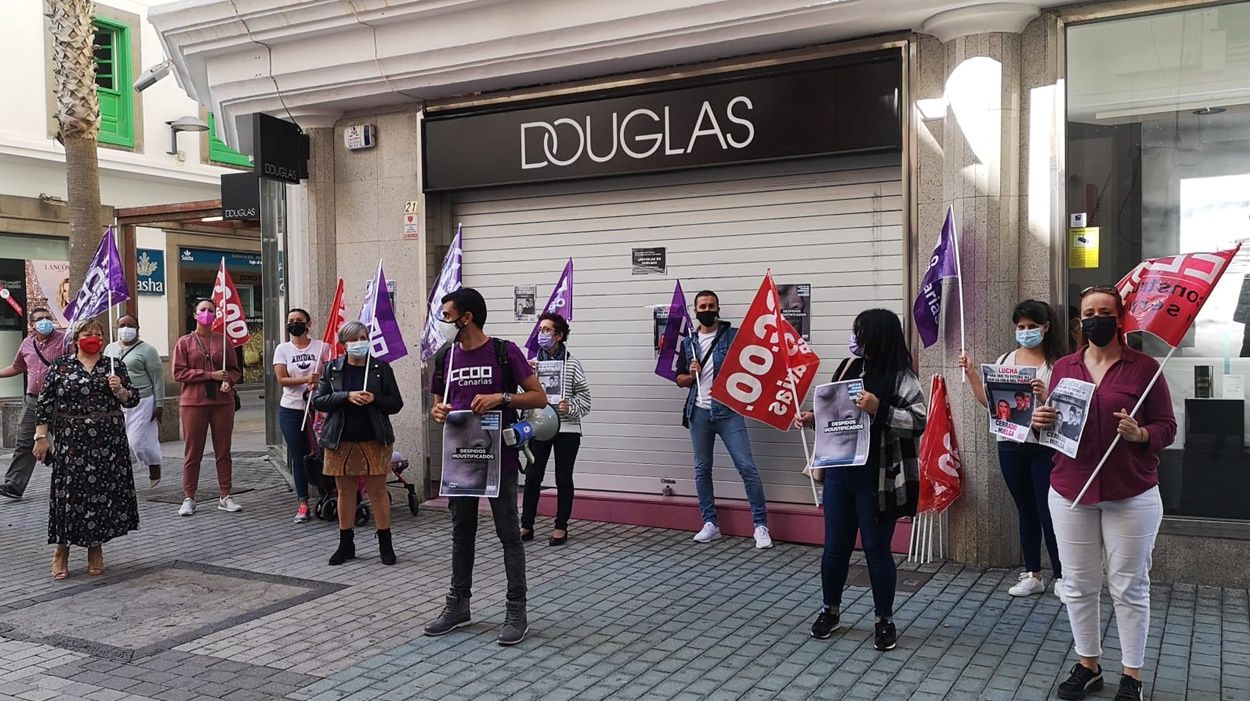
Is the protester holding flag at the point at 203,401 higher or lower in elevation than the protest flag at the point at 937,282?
lower

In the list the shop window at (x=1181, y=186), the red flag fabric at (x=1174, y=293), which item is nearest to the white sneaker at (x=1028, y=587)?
the shop window at (x=1181, y=186)

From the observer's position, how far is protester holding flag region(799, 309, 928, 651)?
5.25 metres

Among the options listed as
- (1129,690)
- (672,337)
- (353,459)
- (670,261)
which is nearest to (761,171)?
→ (670,261)

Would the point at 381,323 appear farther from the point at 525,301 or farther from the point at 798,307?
the point at 798,307

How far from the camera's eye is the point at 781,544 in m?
7.83

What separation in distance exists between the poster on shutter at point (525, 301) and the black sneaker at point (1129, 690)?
608 centimetres

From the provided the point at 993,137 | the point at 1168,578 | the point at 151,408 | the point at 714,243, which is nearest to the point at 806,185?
the point at 714,243

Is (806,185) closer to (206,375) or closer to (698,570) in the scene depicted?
(698,570)

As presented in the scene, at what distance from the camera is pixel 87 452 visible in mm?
7203

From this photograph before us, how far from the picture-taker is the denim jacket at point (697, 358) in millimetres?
7777

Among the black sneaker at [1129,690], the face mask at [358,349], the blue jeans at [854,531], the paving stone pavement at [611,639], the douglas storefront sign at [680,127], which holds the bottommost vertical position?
the paving stone pavement at [611,639]

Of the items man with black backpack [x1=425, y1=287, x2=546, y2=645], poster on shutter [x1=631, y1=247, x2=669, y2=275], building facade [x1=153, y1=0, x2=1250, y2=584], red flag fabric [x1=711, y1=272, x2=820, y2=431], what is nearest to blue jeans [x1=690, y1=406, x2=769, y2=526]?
building facade [x1=153, y1=0, x2=1250, y2=584]

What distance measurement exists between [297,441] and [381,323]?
2071 millimetres

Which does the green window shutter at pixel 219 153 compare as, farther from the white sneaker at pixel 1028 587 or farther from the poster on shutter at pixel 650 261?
the white sneaker at pixel 1028 587
